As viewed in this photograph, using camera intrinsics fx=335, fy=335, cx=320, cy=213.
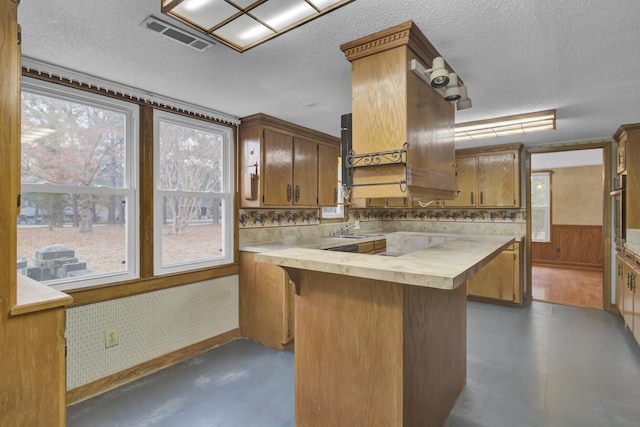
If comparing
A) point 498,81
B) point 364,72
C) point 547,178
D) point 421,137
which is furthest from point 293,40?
point 547,178

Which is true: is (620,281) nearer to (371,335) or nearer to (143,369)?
(371,335)

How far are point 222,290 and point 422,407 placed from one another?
218 cm

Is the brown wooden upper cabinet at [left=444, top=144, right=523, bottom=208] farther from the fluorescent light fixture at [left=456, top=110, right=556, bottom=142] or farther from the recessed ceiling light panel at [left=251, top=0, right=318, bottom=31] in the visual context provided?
the recessed ceiling light panel at [left=251, top=0, right=318, bottom=31]

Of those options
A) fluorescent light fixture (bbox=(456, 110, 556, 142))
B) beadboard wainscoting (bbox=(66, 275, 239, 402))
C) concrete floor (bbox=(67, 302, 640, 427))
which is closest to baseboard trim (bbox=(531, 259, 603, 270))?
concrete floor (bbox=(67, 302, 640, 427))

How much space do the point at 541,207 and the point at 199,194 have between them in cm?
777

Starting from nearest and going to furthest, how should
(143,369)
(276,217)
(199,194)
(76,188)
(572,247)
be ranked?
(76,188) < (143,369) < (199,194) < (276,217) < (572,247)

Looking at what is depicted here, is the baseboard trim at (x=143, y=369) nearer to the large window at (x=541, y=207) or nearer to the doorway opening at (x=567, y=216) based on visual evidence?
the doorway opening at (x=567, y=216)

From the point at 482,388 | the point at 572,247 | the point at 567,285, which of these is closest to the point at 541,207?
the point at 572,247

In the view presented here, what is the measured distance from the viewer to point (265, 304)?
10.6 feet

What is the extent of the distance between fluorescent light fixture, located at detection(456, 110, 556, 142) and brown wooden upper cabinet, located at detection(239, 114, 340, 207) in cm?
159

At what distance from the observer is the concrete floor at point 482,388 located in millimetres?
2104

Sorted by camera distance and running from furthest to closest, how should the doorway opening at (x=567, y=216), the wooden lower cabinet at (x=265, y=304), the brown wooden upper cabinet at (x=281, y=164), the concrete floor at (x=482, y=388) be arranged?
the doorway opening at (x=567, y=216) → the brown wooden upper cabinet at (x=281, y=164) → the wooden lower cabinet at (x=265, y=304) → the concrete floor at (x=482, y=388)

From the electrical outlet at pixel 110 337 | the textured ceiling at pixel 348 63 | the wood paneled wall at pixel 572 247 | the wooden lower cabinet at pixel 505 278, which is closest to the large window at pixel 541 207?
the wood paneled wall at pixel 572 247

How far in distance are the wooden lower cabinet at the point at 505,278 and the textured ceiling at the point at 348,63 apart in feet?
6.71
